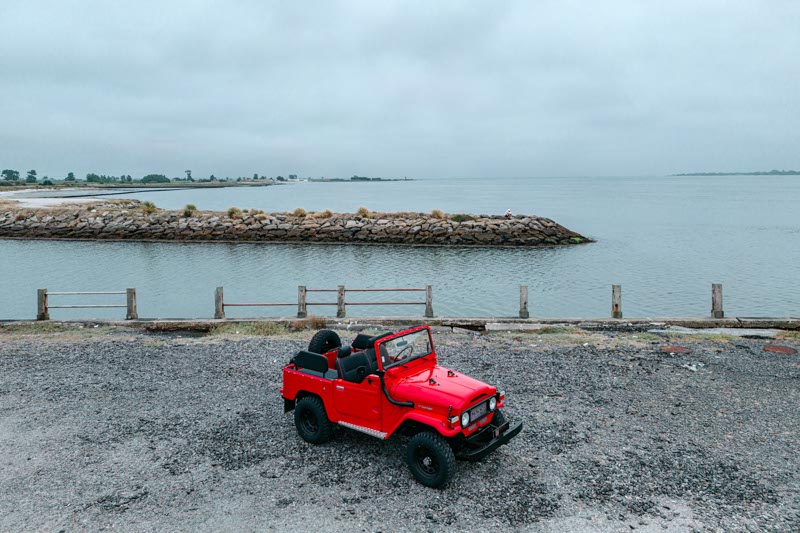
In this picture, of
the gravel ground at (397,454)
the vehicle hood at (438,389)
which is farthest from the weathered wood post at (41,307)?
the vehicle hood at (438,389)

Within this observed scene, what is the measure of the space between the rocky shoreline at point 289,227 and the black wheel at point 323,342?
4075 cm

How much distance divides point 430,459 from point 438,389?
0.99 meters

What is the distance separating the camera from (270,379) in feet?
41.3

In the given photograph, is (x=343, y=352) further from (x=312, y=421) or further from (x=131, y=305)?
(x=131, y=305)

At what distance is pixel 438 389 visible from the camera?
7977 mm

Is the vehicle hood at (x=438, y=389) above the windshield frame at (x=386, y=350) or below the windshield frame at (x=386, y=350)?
below

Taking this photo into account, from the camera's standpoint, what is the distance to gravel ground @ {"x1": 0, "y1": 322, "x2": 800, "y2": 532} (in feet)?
23.7

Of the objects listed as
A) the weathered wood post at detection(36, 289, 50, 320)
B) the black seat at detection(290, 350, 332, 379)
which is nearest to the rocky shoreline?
the weathered wood post at detection(36, 289, 50, 320)

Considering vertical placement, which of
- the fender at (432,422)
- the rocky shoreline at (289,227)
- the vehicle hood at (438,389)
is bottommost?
the fender at (432,422)

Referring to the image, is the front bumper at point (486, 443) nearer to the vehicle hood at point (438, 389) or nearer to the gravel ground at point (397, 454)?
the gravel ground at point (397, 454)

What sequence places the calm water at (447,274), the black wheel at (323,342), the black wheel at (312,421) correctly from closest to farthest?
1. the black wheel at (312,421)
2. the black wheel at (323,342)
3. the calm water at (447,274)

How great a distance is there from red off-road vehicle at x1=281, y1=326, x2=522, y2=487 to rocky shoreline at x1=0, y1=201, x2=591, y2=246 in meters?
41.6

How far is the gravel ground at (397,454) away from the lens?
7.21 meters

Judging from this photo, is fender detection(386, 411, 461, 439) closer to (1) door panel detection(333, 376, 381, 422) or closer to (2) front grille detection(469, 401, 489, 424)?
(2) front grille detection(469, 401, 489, 424)
